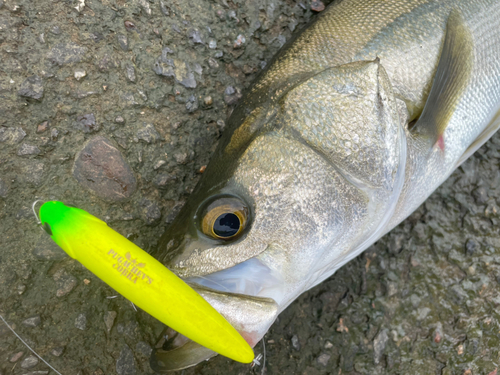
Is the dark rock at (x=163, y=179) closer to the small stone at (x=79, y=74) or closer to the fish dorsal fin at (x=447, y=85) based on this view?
the small stone at (x=79, y=74)

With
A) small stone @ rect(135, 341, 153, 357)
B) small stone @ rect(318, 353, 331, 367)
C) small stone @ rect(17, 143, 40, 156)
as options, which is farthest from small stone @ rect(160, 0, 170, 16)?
small stone @ rect(318, 353, 331, 367)

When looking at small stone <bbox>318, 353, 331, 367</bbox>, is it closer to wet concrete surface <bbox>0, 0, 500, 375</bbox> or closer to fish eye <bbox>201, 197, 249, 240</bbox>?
wet concrete surface <bbox>0, 0, 500, 375</bbox>

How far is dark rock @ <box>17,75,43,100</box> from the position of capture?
4.83 ft

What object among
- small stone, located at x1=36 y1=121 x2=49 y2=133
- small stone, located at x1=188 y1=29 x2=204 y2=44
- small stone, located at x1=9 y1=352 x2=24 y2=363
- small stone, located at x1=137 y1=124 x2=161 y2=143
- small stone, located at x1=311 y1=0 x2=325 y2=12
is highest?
small stone, located at x1=311 y1=0 x2=325 y2=12

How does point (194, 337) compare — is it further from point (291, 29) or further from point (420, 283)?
point (291, 29)

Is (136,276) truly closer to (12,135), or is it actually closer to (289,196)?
(289,196)

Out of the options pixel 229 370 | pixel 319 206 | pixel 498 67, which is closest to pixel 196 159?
pixel 319 206

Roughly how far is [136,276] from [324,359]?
1122mm

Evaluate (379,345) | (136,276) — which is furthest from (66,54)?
(379,345)

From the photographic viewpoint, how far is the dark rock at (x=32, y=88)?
1474mm

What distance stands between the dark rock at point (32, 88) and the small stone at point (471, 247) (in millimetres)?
2200

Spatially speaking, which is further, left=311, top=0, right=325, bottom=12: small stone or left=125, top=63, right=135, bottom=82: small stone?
left=311, top=0, right=325, bottom=12: small stone

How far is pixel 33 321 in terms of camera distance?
1411mm

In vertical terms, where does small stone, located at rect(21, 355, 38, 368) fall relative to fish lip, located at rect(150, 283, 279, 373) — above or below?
below
